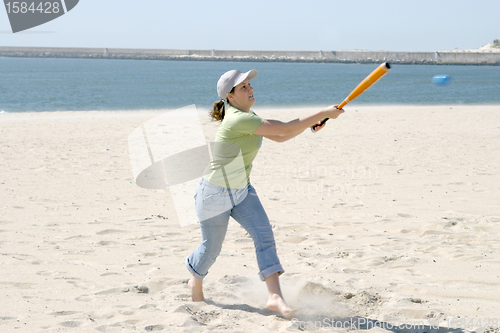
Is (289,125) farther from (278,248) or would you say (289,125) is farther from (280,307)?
(278,248)

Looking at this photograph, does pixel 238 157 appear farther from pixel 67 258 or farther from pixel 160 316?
pixel 67 258

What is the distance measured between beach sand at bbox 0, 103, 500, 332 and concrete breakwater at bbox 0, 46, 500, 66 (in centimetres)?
10270

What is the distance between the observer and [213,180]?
3.26 m

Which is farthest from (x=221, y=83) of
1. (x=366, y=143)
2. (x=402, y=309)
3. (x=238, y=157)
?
(x=366, y=143)

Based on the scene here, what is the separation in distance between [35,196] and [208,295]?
374 cm

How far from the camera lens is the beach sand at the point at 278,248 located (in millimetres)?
3268

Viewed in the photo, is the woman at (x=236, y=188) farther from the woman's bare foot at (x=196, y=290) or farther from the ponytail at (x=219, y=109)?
the woman's bare foot at (x=196, y=290)

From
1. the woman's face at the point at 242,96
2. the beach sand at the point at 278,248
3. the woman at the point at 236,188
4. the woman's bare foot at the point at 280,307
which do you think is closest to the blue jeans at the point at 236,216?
the woman at the point at 236,188

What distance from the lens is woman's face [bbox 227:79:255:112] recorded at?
3.20m

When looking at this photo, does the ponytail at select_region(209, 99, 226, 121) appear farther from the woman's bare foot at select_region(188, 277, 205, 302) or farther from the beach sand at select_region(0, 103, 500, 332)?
the beach sand at select_region(0, 103, 500, 332)

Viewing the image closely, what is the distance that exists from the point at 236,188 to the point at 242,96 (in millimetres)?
606

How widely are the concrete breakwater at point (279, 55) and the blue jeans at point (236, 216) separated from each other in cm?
10682

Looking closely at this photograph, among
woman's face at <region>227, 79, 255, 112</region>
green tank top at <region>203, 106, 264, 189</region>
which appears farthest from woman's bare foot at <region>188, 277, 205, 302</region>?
woman's face at <region>227, 79, 255, 112</region>

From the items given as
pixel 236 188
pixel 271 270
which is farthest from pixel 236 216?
pixel 271 270
